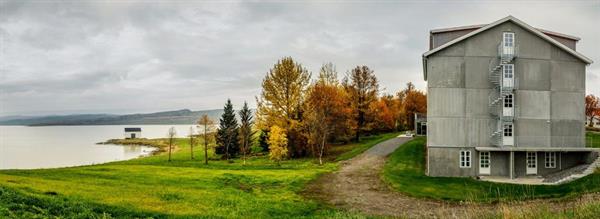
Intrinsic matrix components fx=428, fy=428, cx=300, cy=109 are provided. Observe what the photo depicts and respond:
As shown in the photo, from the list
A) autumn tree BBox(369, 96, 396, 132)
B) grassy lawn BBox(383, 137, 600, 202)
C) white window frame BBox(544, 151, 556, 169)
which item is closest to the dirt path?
grassy lawn BBox(383, 137, 600, 202)

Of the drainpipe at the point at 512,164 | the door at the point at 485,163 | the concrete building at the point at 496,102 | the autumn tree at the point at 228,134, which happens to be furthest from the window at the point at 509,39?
the autumn tree at the point at 228,134

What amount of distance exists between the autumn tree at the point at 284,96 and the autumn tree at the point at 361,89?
10508 millimetres

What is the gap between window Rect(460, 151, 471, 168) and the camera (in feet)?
106

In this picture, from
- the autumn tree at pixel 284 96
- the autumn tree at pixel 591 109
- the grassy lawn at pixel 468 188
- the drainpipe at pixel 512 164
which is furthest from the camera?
the autumn tree at pixel 591 109

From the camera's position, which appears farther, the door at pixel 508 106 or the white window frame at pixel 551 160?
the white window frame at pixel 551 160

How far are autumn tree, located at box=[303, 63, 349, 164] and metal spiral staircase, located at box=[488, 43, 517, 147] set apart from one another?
17545mm

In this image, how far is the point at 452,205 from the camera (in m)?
22.3

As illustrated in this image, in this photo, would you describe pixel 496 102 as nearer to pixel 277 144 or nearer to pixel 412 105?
pixel 277 144

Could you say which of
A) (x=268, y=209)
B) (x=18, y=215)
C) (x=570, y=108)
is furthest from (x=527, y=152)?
(x=18, y=215)

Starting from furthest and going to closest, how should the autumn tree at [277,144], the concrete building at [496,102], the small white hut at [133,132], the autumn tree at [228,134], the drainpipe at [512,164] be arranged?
the small white hut at [133,132] < the autumn tree at [228,134] < the autumn tree at [277,144] < the concrete building at [496,102] < the drainpipe at [512,164]

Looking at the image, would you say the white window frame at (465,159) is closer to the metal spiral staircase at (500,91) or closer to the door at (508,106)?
the metal spiral staircase at (500,91)

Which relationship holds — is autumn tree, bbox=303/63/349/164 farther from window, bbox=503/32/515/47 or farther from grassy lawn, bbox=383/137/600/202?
window, bbox=503/32/515/47

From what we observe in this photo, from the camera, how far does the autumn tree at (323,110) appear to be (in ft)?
151

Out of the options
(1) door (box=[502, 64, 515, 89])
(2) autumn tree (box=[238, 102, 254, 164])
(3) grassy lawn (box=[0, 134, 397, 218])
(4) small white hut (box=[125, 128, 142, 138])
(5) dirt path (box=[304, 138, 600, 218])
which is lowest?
(4) small white hut (box=[125, 128, 142, 138])
